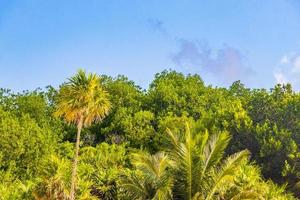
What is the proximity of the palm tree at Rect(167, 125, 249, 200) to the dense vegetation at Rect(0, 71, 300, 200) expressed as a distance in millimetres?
47

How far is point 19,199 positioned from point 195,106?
107 feet

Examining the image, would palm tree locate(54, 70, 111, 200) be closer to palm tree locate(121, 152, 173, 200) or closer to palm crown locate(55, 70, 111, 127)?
palm crown locate(55, 70, 111, 127)

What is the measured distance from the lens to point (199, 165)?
28.4 metres

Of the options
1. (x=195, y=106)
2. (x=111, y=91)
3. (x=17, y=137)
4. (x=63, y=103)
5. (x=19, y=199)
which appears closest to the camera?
(x=63, y=103)

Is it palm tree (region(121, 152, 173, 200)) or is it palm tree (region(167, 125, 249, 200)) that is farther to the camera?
Result: palm tree (region(121, 152, 173, 200))

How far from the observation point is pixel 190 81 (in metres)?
68.1

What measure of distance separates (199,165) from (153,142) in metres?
28.5

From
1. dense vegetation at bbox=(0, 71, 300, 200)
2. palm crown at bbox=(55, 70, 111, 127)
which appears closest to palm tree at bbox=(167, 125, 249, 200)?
dense vegetation at bbox=(0, 71, 300, 200)

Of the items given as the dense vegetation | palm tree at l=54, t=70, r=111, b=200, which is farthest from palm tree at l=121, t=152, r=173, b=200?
palm tree at l=54, t=70, r=111, b=200

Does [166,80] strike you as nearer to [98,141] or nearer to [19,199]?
[98,141]

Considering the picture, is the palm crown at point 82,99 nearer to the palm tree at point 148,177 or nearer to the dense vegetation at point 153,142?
the dense vegetation at point 153,142

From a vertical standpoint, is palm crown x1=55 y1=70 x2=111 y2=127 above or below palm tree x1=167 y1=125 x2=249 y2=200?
above

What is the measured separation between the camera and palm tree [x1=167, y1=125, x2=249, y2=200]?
93.0 ft

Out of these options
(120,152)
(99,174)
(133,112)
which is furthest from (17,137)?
(133,112)
